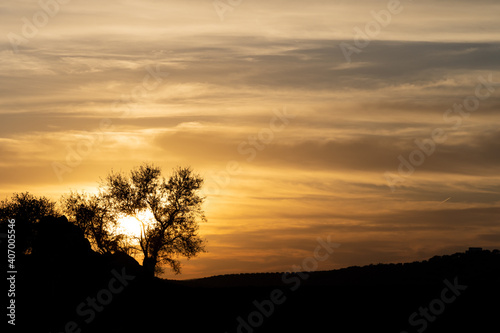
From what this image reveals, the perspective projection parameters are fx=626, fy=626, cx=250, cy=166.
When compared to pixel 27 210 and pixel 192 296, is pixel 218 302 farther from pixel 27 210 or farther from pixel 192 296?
pixel 27 210

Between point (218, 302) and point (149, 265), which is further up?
point (149, 265)

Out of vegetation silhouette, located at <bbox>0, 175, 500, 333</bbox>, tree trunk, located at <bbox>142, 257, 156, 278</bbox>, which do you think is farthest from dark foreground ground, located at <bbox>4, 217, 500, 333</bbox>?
tree trunk, located at <bbox>142, 257, 156, 278</bbox>

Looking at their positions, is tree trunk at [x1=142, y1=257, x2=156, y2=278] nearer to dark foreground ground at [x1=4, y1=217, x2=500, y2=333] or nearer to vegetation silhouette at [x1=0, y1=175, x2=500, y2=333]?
vegetation silhouette at [x1=0, y1=175, x2=500, y2=333]

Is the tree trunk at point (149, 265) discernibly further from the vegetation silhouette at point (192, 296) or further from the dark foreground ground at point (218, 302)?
the dark foreground ground at point (218, 302)

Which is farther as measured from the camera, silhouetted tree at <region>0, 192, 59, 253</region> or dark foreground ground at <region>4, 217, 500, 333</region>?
silhouetted tree at <region>0, 192, 59, 253</region>

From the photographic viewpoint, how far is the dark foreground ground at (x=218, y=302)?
42.3 meters

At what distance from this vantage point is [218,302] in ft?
156

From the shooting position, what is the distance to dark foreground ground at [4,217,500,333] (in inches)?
1665

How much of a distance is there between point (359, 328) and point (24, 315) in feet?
81.5

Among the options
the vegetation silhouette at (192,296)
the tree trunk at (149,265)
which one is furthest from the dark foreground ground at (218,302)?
the tree trunk at (149,265)

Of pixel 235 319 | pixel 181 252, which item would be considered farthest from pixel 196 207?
pixel 235 319

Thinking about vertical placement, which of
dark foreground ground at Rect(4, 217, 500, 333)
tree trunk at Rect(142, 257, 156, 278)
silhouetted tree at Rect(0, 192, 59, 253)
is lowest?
dark foreground ground at Rect(4, 217, 500, 333)

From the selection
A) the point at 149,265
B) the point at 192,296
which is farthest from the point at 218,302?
the point at 149,265

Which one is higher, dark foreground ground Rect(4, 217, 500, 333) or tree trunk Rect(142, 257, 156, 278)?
tree trunk Rect(142, 257, 156, 278)
